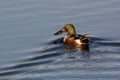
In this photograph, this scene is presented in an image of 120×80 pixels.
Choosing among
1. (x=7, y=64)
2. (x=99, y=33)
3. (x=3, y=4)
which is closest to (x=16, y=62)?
(x=7, y=64)

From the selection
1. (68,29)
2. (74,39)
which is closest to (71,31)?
(68,29)

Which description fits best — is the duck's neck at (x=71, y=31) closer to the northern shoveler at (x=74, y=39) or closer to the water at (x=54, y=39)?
the northern shoveler at (x=74, y=39)

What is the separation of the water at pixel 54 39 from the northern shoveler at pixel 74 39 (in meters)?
0.26

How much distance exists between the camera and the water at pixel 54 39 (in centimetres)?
1345

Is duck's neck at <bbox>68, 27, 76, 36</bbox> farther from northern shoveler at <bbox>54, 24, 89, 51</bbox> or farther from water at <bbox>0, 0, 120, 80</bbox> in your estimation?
water at <bbox>0, 0, 120, 80</bbox>

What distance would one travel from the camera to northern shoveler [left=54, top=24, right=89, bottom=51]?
54.0ft

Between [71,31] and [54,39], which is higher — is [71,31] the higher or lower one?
the higher one

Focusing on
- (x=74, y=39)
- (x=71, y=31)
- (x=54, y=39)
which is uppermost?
(x=71, y=31)

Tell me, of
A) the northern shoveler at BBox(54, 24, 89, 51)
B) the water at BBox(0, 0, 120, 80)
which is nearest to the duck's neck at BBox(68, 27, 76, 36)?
the northern shoveler at BBox(54, 24, 89, 51)

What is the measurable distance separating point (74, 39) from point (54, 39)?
2.24ft

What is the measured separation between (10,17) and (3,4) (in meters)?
1.52

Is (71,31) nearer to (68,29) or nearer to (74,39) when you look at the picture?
(68,29)

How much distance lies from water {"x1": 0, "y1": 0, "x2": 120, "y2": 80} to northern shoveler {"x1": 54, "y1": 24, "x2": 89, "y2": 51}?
10.3 inches

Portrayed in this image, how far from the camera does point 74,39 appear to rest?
17.1m
